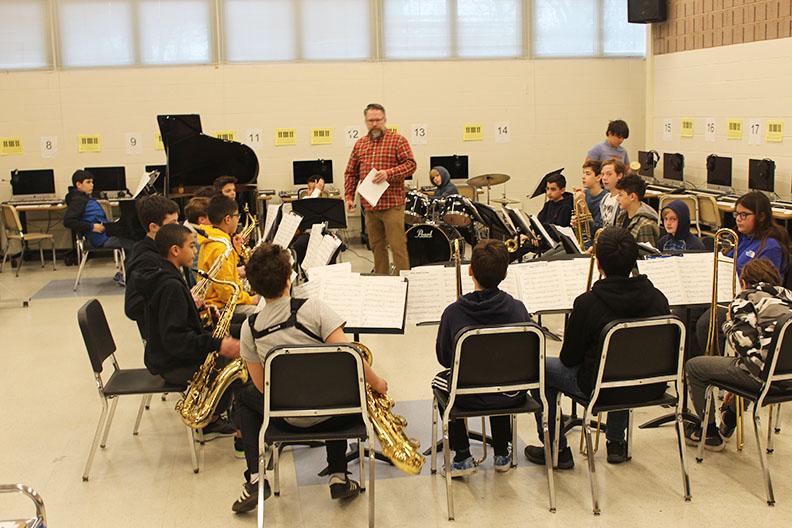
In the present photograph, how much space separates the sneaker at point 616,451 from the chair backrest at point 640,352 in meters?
0.60

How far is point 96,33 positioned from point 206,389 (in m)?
7.45

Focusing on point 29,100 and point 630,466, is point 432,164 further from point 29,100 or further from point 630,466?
point 630,466

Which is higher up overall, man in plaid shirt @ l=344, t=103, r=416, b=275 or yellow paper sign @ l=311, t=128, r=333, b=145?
yellow paper sign @ l=311, t=128, r=333, b=145

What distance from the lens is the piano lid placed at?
301 inches

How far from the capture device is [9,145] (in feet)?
32.2

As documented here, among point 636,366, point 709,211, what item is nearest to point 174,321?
point 636,366

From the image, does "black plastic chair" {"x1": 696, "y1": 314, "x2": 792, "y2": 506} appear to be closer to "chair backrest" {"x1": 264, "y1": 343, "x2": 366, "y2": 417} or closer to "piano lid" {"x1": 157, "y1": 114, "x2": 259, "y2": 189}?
"chair backrest" {"x1": 264, "y1": 343, "x2": 366, "y2": 417}

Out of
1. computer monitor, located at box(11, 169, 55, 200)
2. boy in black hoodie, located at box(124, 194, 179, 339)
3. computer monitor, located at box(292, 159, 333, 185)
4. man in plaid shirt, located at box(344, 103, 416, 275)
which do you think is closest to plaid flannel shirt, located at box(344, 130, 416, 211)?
man in plaid shirt, located at box(344, 103, 416, 275)

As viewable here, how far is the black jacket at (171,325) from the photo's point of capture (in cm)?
371

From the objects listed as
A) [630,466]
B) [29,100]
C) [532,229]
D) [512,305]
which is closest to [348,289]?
[512,305]

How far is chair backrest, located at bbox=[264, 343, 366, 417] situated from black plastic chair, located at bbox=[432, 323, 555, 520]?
41 cm

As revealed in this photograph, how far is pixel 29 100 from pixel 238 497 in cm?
781

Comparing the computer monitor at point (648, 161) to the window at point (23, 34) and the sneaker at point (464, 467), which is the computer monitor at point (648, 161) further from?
the window at point (23, 34)

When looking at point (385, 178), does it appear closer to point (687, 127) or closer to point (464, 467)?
point (464, 467)
